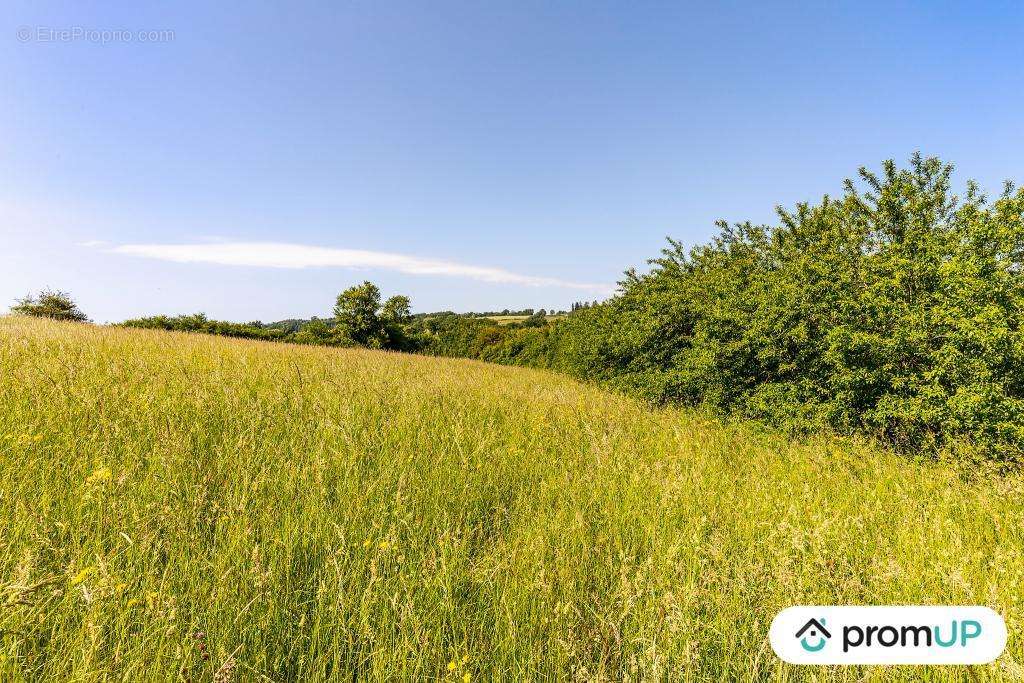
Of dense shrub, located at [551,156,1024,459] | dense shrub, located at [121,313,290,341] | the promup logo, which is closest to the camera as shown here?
the promup logo

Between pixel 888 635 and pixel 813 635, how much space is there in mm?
455

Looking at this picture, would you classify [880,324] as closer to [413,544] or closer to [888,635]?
[888,635]

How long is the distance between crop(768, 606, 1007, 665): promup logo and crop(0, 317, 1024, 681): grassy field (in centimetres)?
7

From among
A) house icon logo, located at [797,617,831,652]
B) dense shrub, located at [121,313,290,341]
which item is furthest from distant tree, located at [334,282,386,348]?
house icon logo, located at [797,617,831,652]

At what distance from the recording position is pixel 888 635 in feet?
6.62

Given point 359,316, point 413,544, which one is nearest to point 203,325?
point 359,316

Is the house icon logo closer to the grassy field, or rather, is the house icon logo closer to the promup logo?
the promup logo

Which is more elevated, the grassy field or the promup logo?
the grassy field

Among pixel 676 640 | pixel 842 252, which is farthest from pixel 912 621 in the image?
pixel 842 252

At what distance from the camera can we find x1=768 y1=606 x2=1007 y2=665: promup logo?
1870 mm

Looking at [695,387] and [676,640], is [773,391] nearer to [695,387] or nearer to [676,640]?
[695,387]

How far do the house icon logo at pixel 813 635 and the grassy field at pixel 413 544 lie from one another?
11 cm

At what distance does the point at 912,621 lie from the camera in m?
2.08

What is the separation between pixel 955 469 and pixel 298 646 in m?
6.41
